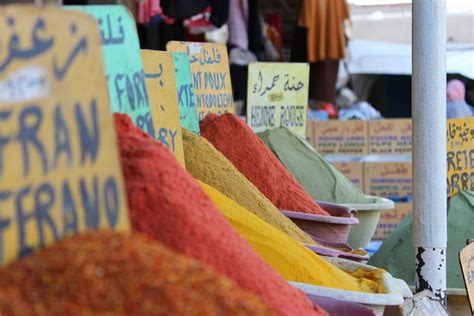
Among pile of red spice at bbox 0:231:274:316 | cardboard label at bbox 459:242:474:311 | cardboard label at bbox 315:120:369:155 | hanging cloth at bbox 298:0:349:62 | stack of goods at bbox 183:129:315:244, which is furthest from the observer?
hanging cloth at bbox 298:0:349:62

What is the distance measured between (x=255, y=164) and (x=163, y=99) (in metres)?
0.56

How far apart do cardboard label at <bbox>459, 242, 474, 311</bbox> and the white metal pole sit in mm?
99

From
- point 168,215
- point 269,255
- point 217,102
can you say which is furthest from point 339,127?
point 168,215

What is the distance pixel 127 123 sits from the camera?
4.57 ft

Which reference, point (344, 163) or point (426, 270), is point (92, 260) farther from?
point (344, 163)

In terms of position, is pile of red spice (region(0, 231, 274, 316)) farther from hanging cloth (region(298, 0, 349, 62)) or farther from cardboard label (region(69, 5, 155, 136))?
hanging cloth (region(298, 0, 349, 62))

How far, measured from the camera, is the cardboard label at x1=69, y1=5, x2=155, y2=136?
4.86ft

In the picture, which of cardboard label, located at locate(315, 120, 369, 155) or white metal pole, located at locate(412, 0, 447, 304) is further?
cardboard label, located at locate(315, 120, 369, 155)

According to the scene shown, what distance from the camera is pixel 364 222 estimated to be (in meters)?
2.81

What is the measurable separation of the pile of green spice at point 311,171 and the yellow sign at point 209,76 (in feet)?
0.68

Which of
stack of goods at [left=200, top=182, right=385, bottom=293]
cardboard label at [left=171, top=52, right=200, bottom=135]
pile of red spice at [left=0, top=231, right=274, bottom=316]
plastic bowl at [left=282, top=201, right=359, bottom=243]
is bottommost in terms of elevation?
plastic bowl at [left=282, top=201, right=359, bottom=243]

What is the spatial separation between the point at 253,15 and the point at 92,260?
210 inches

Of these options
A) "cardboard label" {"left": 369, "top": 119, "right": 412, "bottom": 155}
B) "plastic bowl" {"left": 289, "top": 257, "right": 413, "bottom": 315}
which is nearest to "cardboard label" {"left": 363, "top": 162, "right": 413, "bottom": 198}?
"cardboard label" {"left": 369, "top": 119, "right": 412, "bottom": 155}

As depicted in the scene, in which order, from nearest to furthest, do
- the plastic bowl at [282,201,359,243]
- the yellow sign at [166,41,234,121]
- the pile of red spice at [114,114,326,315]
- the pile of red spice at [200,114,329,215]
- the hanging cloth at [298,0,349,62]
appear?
the pile of red spice at [114,114,326,315] → the plastic bowl at [282,201,359,243] → the pile of red spice at [200,114,329,215] → the yellow sign at [166,41,234,121] → the hanging cloth at [298,0,349,62]
